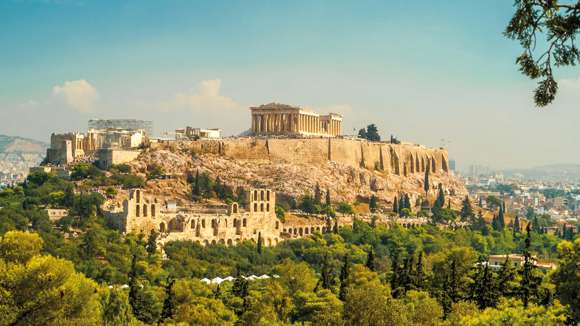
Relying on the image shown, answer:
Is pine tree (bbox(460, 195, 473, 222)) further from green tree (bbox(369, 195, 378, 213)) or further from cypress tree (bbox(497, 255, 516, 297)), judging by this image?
cypress tree (bbox(497, 255, 516, 297))

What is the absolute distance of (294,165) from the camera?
10019cm

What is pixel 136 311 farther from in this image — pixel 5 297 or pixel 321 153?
pixel 321 153

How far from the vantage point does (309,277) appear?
52125mm

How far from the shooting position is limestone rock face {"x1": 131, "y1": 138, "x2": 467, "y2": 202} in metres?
90.9

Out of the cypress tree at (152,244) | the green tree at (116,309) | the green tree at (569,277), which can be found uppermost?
the green tree at (569,277)

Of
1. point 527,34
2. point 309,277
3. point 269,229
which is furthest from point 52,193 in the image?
point 527,34

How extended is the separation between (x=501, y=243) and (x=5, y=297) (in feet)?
220

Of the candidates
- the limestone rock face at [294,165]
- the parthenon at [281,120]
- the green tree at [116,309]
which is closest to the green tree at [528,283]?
the green tree at [116,309]

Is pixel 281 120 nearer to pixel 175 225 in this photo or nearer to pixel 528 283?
pixel 175 225

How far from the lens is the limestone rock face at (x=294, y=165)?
90.9 m

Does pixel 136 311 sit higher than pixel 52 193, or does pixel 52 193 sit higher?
pixel 52 193

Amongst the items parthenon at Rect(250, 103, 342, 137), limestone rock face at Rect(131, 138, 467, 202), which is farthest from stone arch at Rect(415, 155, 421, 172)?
parthenon at Rect(250, 103, 342, 137)

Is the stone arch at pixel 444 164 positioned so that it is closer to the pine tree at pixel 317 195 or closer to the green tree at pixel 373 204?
the green tree at pixel 373 204

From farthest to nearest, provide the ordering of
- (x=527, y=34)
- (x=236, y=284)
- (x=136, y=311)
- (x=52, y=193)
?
(x=52, y=193) < (x=236, y=284) < (x=136, y=311) < (x=527, y=34)
